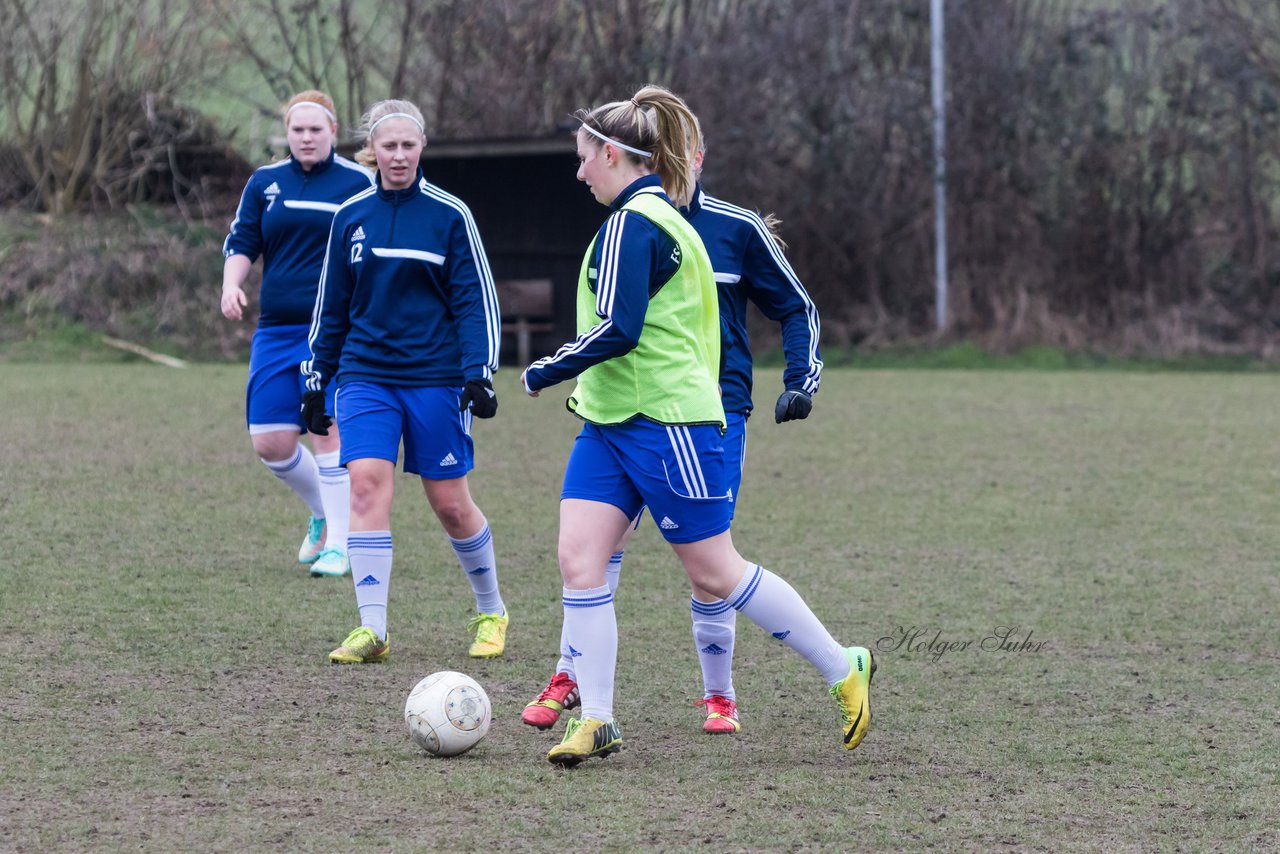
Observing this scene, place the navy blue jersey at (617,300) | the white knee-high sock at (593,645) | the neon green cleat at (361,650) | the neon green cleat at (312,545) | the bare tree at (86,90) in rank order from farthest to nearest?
the bare tree at (86,90)
the neon green cleat at (312,545)
the neon green cleat at (361,650)
the white knee-high sock at (593,645)
the navy blue jersey at (617,300)

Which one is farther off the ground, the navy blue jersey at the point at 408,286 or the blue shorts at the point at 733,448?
the navy blue jersey at the point at 408,286

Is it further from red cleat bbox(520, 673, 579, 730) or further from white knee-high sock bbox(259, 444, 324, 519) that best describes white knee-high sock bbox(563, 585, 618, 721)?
white knee-high sock bbox(259, 444, 324, 519)

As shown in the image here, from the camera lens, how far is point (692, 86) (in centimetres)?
2148

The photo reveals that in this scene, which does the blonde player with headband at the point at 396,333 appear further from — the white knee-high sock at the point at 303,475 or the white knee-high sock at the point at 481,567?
the white knee-high sock at the point at 303,475

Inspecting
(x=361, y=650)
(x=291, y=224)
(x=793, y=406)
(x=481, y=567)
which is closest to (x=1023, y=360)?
(x=291, y=224)

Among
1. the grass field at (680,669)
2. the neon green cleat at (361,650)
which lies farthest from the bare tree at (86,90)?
the neon green cleat at (361,650)

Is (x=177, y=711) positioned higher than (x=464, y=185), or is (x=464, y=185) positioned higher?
(x=464, y=185)

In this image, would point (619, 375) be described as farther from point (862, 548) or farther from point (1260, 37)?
point (1260, 37)

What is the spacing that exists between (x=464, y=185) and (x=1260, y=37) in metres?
10.2

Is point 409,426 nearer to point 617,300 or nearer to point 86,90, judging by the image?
point 617,300

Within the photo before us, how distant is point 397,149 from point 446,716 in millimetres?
2063

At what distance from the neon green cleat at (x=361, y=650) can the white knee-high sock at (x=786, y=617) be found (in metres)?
1.57

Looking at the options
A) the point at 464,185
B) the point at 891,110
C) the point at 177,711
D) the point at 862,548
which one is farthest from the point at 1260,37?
the point at 177,711

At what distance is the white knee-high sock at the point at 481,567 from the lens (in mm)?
5840
